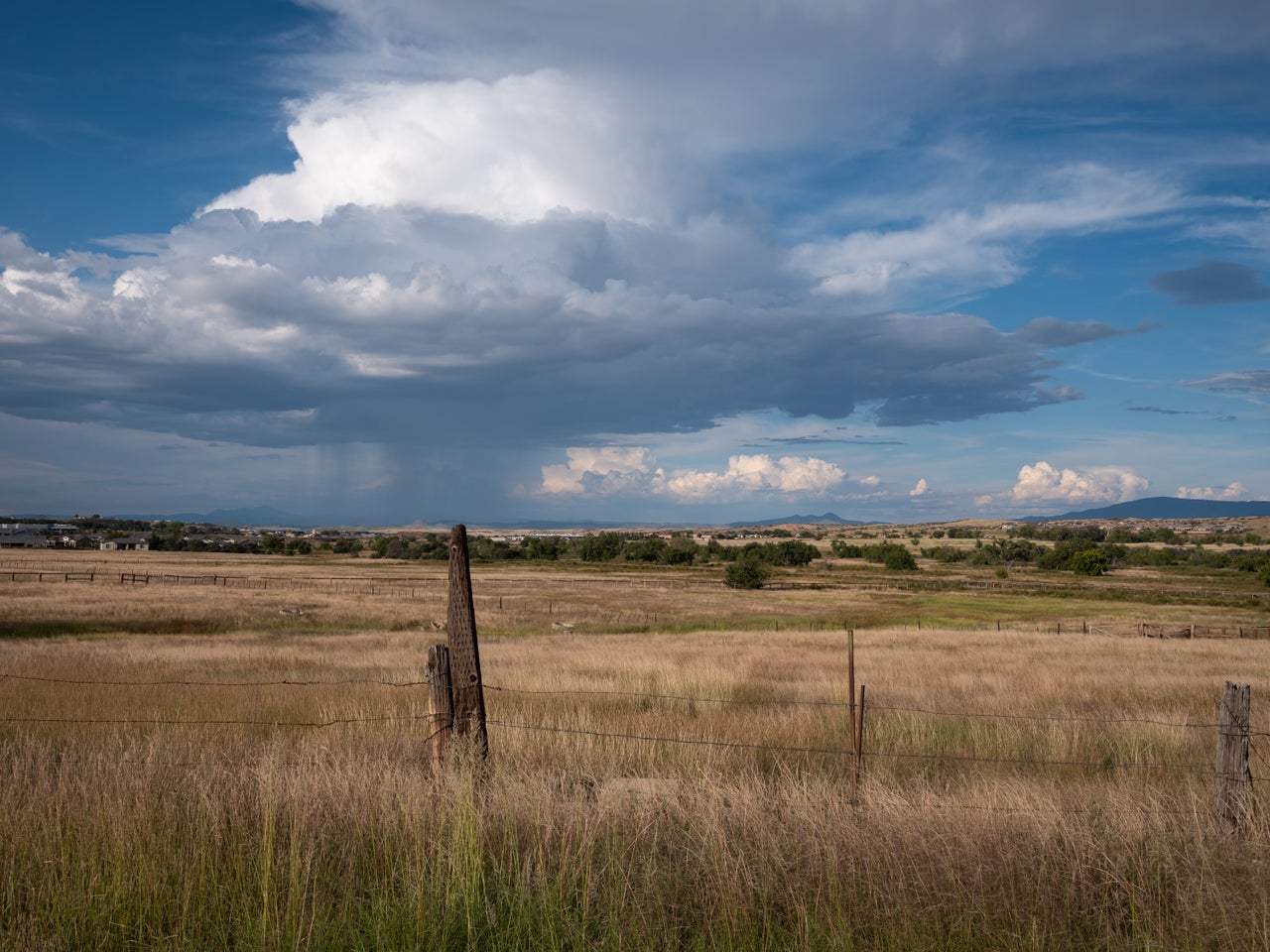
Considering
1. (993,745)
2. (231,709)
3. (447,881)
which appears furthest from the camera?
(231,709)

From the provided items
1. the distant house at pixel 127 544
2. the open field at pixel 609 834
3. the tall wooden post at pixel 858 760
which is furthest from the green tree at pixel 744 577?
the distant house at pixel 127 544

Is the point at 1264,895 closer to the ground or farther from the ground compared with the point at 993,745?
farther from the ground

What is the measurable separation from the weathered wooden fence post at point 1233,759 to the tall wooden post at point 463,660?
18.5 ft

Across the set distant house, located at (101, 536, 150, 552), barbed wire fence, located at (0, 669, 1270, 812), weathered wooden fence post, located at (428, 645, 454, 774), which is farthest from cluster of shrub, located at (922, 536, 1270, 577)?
Answer: distant house, located at (101, 536, 150, 552)

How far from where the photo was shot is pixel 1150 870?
17.5ft

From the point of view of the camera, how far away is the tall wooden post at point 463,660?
6719 millimetres

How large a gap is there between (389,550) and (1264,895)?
509ft

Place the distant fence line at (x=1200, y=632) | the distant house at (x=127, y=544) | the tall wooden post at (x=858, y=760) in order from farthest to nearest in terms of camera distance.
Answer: the distant house at (x=127, y=544) < the distant fence line at (x=1200, y=632) < the tall wooden post at (x=858, y=760)

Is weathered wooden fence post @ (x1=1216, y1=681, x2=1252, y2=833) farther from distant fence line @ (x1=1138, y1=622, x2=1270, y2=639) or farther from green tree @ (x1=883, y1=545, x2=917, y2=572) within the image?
green tree @ (x1=883, y1=545, x2=917, y2=572)

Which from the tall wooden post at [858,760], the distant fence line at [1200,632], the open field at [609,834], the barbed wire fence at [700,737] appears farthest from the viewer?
the distant fence line at [1200,632]

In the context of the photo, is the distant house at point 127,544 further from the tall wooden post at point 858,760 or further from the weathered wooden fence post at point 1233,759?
the weathered wooden fence post at point 1233,759

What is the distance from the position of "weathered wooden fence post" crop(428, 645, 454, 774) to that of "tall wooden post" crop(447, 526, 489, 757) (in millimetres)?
51

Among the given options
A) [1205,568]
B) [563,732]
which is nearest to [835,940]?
[563,732]

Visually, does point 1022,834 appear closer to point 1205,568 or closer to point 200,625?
point 200,625
